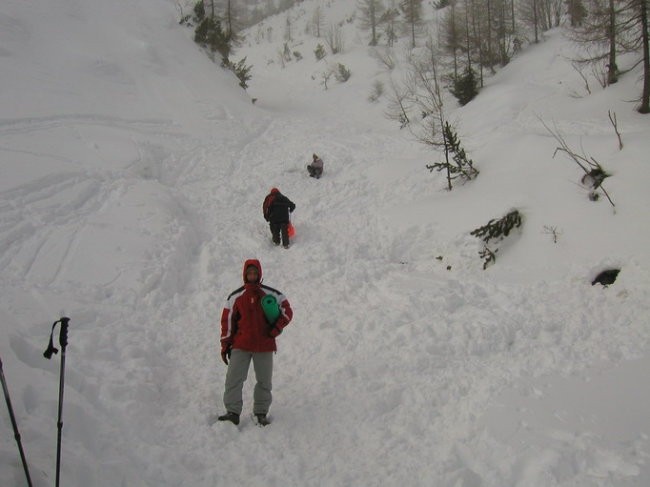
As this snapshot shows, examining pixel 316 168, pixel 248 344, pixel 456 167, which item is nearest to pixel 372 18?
pixel 316 168

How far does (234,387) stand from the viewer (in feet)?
15.9

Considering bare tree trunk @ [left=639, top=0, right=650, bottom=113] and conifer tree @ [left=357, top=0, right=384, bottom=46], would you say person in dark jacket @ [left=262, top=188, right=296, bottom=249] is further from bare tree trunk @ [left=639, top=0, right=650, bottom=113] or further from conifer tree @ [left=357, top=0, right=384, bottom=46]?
conifer tree @ [left=357, top=0, right=384, bottom=46]

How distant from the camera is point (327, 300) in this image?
770 centimetres

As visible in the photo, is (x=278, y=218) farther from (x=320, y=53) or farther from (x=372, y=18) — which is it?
(x=372, y=18)

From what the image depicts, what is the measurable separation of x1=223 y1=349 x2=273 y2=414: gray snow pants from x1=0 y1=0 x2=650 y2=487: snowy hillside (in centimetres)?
26

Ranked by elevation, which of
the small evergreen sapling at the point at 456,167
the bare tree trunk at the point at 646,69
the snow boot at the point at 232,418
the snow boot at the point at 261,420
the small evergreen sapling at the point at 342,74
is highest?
the small evergreen sapling at the point at 342,74

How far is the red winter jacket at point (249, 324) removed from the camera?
4.88 meters

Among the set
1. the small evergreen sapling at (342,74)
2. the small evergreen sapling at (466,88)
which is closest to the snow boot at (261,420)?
the small evergreen sapling at (466,88)

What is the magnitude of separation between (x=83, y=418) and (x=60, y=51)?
17.4 m

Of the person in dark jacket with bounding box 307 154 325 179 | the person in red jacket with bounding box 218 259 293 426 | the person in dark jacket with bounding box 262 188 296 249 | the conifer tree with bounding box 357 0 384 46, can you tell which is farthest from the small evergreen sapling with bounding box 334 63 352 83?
the person in red jacket with bounding box 218 259 293 426

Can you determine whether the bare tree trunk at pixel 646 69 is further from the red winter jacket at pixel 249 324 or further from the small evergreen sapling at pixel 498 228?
the red winter jacket at pixel 249 324

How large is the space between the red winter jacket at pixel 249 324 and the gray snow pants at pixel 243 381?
11cm

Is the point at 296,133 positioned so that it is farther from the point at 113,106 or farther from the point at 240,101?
the point at 113,106

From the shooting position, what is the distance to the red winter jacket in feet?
16.0
